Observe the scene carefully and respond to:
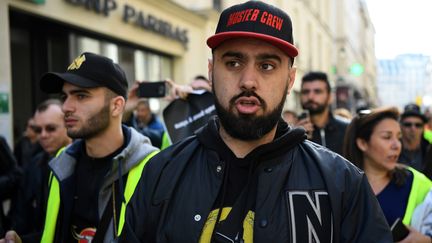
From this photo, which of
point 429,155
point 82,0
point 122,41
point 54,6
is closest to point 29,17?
point 54,6

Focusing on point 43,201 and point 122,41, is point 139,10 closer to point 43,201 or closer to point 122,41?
point 122,41

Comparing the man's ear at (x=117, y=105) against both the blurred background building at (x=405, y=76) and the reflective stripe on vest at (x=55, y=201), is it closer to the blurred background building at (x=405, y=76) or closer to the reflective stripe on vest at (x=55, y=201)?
the reflective stripe on vest at (x=55, y=201)

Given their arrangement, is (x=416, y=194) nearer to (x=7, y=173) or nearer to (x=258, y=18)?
(x=258, y=18)

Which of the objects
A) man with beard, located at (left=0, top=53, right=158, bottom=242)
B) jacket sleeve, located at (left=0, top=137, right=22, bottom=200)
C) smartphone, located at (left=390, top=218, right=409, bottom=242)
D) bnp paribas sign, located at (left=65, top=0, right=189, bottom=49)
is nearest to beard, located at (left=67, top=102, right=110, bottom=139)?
man with beard, located at (left=0, top=53, right=158, bottom=242)

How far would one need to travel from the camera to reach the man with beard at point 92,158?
2.61 m

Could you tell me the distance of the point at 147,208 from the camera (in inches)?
72.6

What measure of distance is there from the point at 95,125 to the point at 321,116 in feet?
8.92

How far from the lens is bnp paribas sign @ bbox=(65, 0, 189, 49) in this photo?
8.34 m

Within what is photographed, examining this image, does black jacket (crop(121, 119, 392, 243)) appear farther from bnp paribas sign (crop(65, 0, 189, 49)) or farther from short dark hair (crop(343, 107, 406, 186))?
bnp paribas sign (crop(65, 0, 189, 49))

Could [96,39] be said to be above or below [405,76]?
below

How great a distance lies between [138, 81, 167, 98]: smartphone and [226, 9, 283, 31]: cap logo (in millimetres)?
1986

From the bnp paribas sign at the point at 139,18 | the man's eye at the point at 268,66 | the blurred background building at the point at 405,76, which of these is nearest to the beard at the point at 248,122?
the man's eye at the point at 268,66

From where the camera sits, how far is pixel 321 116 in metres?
4.83

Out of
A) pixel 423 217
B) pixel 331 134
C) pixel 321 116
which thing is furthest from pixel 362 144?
pixel 321 116
